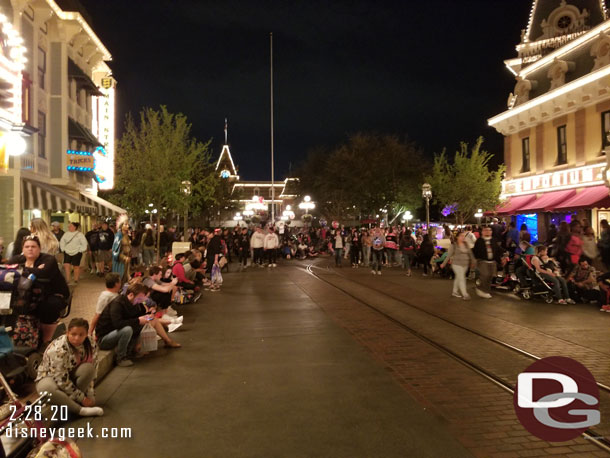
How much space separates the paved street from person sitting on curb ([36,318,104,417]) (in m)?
0.23

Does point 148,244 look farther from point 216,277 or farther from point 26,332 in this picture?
point 26,332

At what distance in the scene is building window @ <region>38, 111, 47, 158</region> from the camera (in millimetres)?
21828

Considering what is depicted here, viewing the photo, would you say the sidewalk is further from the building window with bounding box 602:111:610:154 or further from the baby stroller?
the building window with bounding box 602:111:610:154

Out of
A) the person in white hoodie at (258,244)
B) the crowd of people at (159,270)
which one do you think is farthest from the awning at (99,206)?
the person in white hoodie at (258,244)

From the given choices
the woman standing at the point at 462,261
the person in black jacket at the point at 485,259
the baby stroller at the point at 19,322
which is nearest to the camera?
the baby stroller at the point at 19,322

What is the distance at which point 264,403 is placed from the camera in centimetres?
579

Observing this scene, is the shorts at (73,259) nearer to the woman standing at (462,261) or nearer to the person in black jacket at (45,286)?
the person in black jacket at (45,286)

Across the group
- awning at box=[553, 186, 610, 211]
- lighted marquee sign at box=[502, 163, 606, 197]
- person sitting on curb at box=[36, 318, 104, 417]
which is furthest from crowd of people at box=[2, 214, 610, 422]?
lighted marquee sign at box=[502, 163, 606, 197]

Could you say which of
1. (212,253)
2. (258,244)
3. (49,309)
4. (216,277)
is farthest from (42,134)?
(49,309)

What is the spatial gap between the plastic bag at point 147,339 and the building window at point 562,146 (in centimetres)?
2444

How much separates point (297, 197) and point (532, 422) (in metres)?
49.7

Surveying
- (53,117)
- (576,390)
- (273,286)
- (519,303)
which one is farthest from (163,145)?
(576,390)

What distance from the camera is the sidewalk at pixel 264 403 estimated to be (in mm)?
4684

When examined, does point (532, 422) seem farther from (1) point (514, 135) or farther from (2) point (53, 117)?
(1) point (514, 135)
